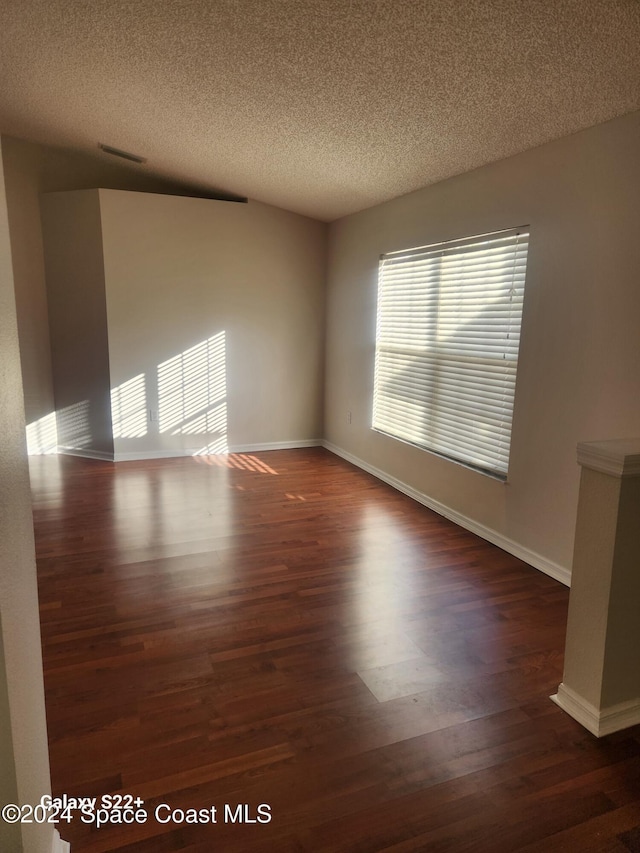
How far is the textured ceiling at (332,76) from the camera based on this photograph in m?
2.08

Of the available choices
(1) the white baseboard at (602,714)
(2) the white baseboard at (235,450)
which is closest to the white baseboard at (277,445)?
(2) the white baseboard at (235,450)

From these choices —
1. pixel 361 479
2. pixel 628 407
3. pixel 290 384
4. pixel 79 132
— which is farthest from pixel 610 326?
pixel 79 132

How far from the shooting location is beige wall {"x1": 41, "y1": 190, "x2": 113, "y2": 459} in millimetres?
5086

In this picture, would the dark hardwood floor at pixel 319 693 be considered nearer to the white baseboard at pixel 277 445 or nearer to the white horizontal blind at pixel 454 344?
the white horizontal blind at pixel 454 344

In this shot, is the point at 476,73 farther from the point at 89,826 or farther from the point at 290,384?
the point at 290,384

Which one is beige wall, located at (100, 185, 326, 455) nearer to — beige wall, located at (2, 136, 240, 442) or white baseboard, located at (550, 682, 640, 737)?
beige wall, located at (2, 136, 240, 442)

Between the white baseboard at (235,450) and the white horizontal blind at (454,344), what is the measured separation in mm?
1483

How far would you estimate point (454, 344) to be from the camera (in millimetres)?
3730

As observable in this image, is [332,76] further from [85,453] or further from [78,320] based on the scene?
[85,453]

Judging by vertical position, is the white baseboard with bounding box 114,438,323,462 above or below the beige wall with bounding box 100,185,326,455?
below

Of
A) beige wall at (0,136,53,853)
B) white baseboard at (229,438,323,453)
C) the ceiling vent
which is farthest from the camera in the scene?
white baseboard at (229,438,323,453)

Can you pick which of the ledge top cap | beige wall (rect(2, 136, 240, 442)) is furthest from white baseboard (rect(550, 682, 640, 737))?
Result: beige wall (rect(2, 136, 240, 442))

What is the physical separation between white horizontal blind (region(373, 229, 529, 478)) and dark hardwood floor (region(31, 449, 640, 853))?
2.47 feet

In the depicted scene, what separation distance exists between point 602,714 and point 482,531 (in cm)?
172
